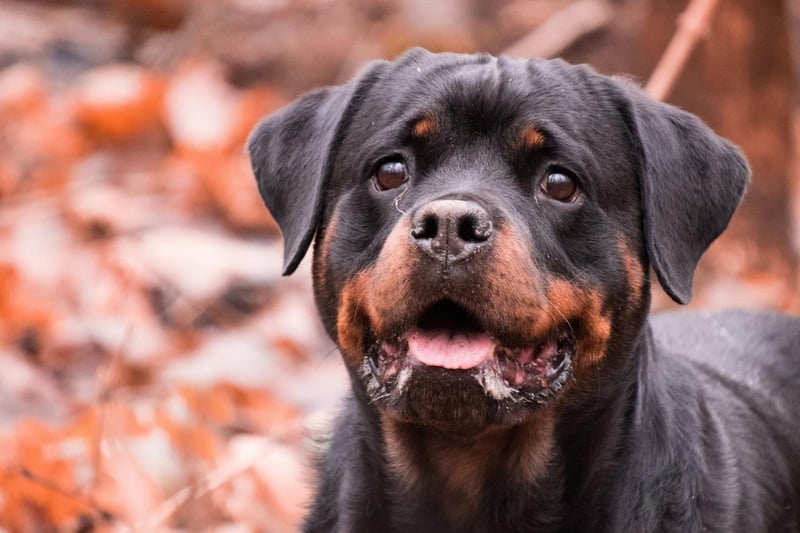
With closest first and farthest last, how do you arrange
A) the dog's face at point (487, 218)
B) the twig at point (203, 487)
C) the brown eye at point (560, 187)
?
the dog's face at point (487, 218), the brown eye at point (560, 187), the twig at point (203, 487)

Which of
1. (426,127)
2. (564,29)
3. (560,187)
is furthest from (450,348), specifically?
(564,29)

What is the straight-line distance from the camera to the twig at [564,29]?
9.17m

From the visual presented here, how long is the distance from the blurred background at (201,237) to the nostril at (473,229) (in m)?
1.60

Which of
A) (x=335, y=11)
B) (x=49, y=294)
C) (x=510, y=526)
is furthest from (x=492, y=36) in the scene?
(x=510, y=526)

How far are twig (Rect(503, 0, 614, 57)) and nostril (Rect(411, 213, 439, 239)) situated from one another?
5.87 meters

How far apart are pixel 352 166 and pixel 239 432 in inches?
94.2

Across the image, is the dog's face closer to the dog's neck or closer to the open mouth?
the open mouth

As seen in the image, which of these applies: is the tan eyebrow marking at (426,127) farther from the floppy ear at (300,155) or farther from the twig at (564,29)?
the twig at (564,29)

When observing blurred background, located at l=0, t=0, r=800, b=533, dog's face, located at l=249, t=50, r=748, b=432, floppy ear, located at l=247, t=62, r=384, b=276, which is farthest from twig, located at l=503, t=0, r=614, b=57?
dog's face, located at l=249, t=50, r=748, b=432

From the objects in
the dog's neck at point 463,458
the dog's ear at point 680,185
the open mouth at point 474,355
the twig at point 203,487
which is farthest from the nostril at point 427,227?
the twig at point 203,487

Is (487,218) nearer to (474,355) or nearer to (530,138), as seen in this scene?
(474,355)

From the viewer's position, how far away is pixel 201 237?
817cm

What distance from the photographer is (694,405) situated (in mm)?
4148

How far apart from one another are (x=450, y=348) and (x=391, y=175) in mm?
621
